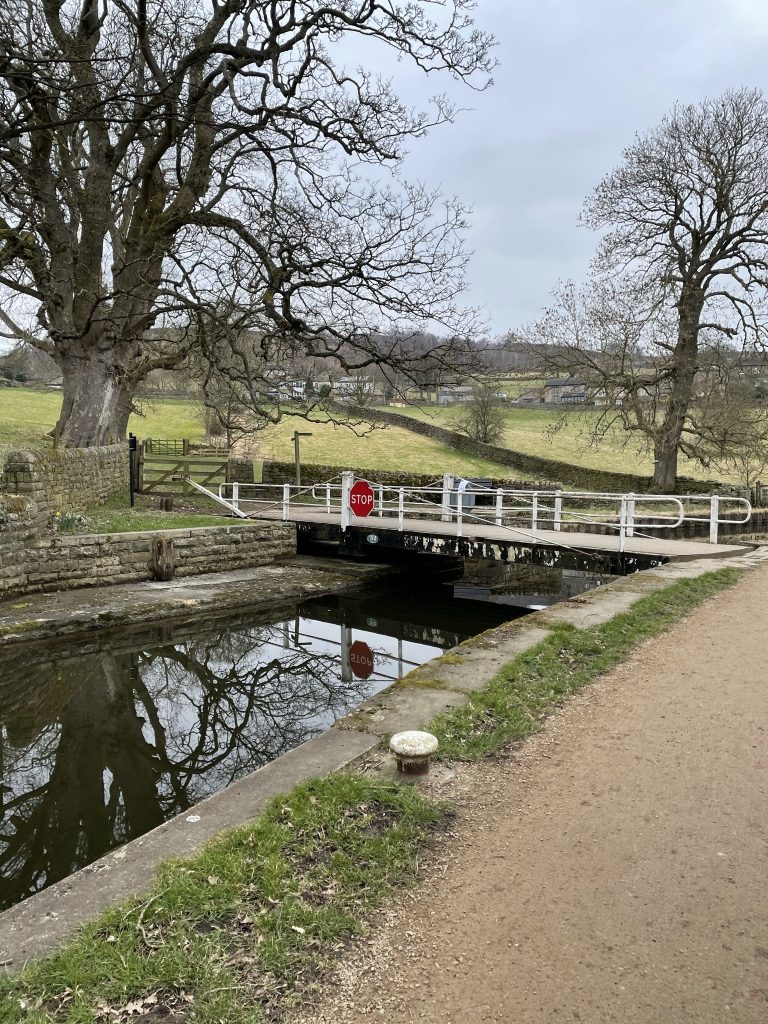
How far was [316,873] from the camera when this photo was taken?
9.68 ft

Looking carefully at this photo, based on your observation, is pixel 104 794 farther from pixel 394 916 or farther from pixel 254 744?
pixel 394 916

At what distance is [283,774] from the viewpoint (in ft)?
12.9

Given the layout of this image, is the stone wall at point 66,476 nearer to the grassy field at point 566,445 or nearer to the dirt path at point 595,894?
the dirt path at point 595,894

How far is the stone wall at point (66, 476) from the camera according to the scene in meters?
11.2

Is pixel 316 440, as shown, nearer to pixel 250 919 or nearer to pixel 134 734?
pixel 134 734

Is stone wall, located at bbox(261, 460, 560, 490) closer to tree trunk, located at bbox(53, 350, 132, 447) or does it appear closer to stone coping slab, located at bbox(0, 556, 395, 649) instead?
tree trunk, located at bbox(53, 350, 132, 447)

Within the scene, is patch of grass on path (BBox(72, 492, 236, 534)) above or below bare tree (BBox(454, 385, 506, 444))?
below

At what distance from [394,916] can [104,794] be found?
3325 mm

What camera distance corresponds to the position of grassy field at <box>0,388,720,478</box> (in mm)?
30312

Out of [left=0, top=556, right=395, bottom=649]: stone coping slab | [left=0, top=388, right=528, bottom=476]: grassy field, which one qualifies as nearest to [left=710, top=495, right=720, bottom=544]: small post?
[left=0, top=556, right=395, bottom=649]: stone coping slab

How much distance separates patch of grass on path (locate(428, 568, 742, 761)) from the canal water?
2081mm

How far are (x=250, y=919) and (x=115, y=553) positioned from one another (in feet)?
33.1

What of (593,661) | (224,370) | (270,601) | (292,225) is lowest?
(270,601)

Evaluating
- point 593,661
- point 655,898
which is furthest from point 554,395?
point 655,898
